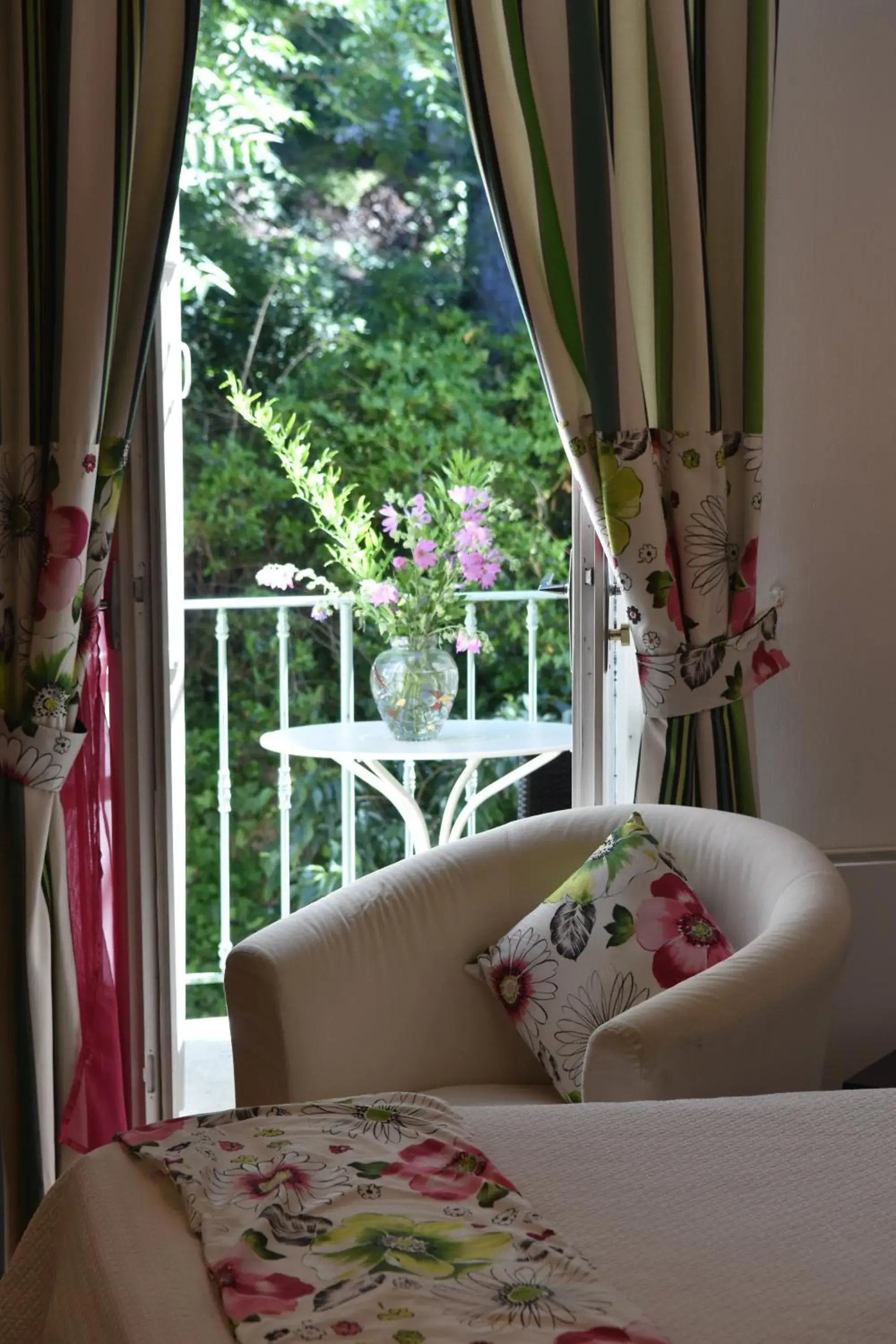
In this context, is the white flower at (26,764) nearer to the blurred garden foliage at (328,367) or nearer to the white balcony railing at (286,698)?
the white balcony railing at (286,698)

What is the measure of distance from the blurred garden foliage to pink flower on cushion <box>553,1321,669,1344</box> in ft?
13.1

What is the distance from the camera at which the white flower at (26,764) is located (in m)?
2.30

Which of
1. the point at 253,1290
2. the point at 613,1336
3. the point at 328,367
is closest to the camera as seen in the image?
the point at 613,1336

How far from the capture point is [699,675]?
2.54 m

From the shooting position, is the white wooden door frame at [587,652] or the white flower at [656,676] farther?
the white wooden door frame at [587,652]

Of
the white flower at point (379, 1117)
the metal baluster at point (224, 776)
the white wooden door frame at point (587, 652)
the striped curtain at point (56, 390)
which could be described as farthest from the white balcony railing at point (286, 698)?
the white flower at point (379, 1117)

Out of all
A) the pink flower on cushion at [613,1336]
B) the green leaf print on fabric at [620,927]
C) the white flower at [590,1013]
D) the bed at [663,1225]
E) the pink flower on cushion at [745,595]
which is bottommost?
the white flower at [590,1013]

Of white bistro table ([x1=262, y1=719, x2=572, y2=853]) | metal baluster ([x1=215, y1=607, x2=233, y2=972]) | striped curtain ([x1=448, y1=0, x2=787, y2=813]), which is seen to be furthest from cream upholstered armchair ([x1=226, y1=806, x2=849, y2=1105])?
metal baluster ([x1=215, y1=607, x2=233, y2=972])

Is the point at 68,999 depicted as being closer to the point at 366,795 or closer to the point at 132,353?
the point at 132,353

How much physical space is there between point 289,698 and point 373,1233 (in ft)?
13.3

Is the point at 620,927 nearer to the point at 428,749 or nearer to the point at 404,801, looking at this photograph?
the point at 428,749

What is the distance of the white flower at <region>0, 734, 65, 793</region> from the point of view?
2.30m

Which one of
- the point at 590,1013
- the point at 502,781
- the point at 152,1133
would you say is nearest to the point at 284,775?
the point at 502,781

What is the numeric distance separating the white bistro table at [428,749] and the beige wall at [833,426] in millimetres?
711
